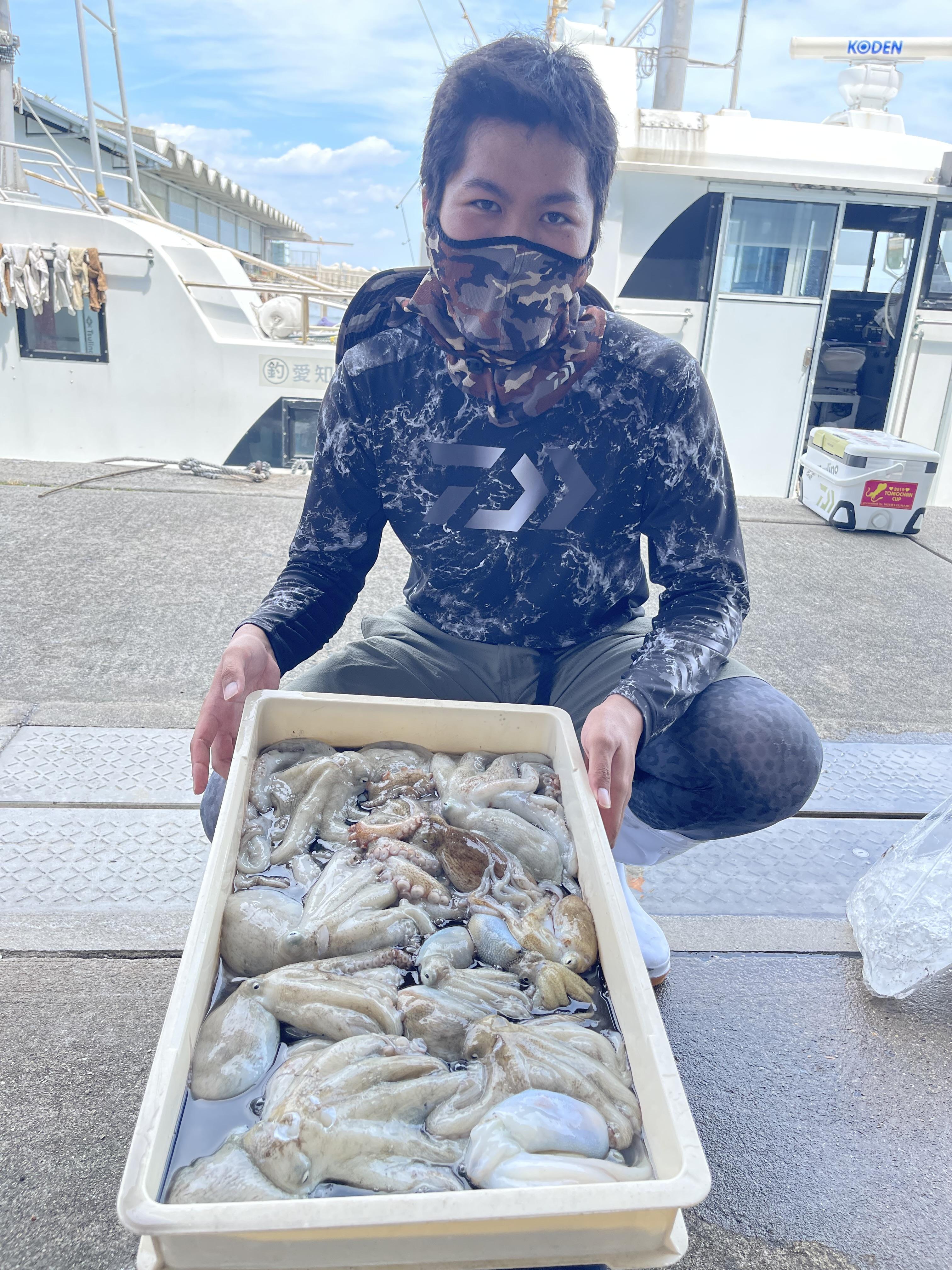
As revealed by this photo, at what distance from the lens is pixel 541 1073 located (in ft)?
2.97

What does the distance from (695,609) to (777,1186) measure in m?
0.95

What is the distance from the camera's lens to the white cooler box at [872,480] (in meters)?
5.05

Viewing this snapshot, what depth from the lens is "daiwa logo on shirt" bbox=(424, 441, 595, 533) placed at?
5.77ft

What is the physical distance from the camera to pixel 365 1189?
2.64 ft

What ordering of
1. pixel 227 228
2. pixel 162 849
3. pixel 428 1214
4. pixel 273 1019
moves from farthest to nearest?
pixel 227 228 → pixel 162 849 → pixel 273 1019 → pixel 428 1214

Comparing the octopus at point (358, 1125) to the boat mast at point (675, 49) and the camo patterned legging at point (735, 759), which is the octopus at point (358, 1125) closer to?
the camo patterned legging at point (735, 759)

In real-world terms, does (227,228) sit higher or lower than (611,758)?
higher

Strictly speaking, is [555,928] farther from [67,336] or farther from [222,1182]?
[67,336]

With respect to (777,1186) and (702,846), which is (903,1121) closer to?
(777,1186)

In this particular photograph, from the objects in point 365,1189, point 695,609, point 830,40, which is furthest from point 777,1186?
point 830,40

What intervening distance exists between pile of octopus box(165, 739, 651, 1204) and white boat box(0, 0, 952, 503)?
19.5ft

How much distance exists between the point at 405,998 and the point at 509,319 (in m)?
1.21

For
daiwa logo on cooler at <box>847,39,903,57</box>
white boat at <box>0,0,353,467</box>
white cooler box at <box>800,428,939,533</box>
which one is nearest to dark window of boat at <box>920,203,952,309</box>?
daiwa logo on cooler at <box>847,39,903,57</box>

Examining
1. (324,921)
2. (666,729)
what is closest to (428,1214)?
(324,921)
